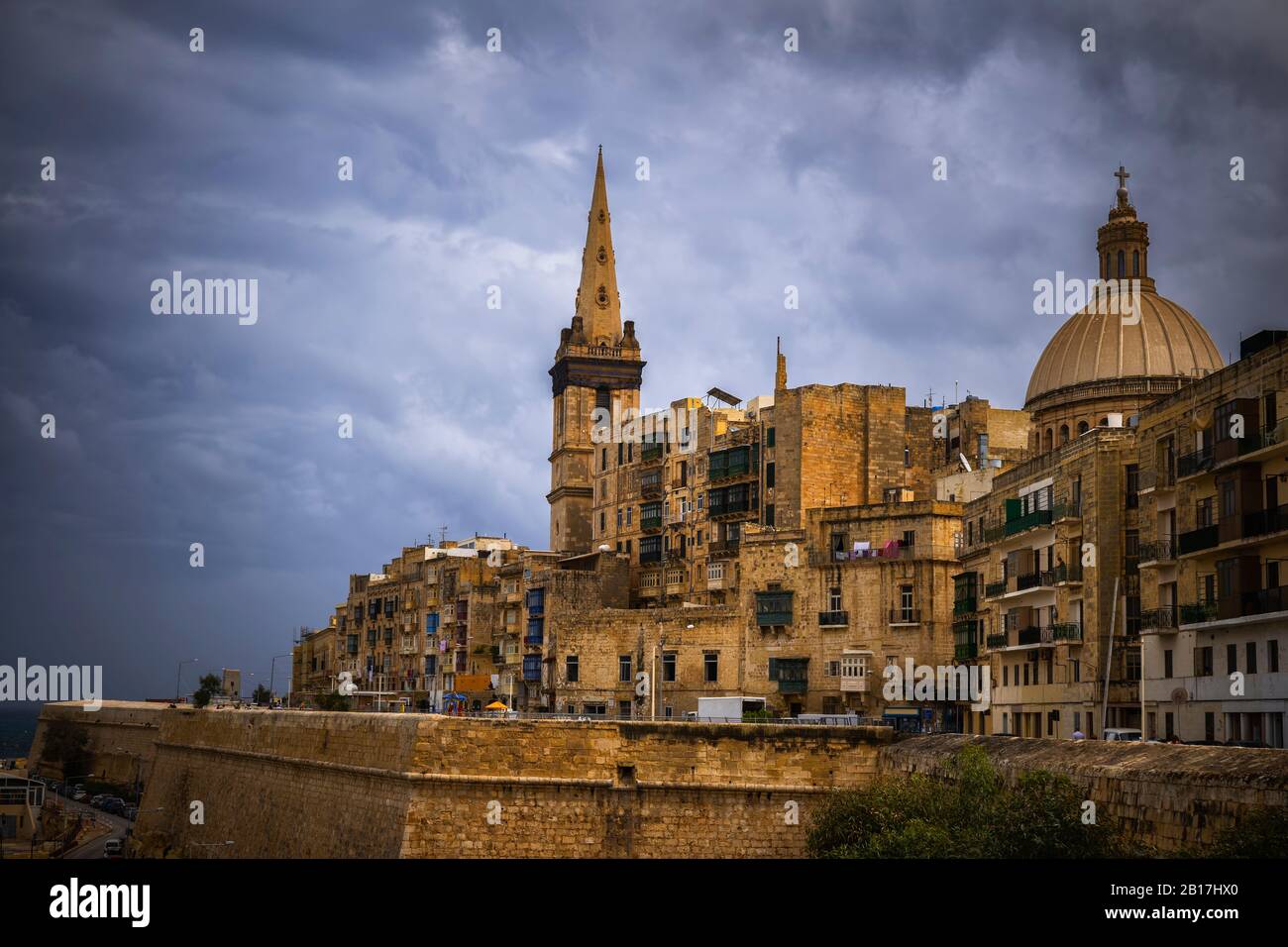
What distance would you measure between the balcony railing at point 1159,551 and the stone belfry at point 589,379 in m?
47.1

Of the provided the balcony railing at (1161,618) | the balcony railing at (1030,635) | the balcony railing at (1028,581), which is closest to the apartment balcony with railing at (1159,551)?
the balcony railing at (1161,618)

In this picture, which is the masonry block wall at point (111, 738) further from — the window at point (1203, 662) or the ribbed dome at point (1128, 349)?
the window at point (1203, 662)

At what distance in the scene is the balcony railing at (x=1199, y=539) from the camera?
37781 millimetres

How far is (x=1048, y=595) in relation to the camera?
46250 millimetres

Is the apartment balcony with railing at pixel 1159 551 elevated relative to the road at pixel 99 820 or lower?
elevated

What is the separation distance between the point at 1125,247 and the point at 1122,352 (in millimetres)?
8562

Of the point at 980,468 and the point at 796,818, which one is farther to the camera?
the point at 980,468

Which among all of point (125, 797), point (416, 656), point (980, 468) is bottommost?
point (125, 797)

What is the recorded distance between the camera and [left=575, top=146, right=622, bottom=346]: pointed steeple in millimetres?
96125

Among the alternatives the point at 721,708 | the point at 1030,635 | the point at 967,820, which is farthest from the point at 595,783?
the point at 721,708

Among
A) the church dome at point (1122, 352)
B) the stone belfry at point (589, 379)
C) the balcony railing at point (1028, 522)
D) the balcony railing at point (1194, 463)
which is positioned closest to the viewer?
the balcony railing at point (1194, 463)
